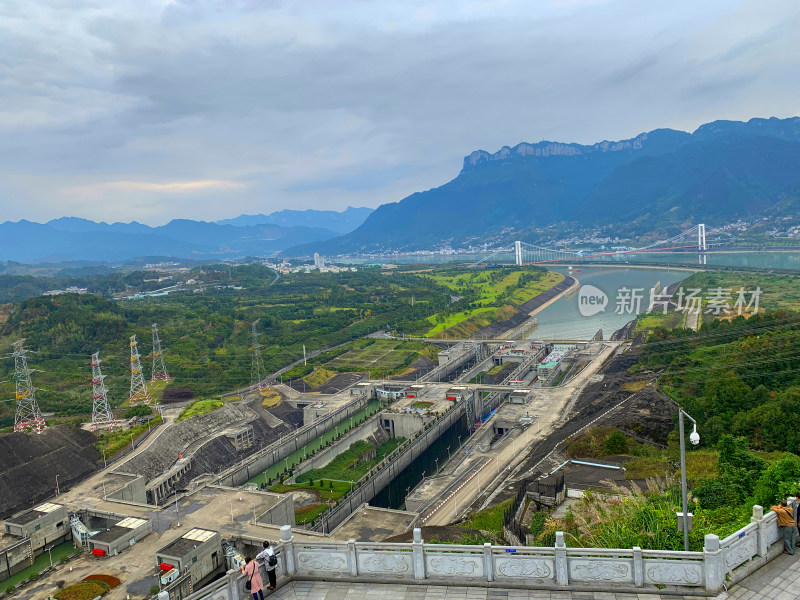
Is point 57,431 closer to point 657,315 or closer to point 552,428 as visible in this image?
point 552,428

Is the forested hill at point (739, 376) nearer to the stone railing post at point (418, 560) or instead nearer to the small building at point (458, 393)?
the small building at point (458, 393)

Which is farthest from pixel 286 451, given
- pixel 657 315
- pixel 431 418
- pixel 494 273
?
pixel 494 273

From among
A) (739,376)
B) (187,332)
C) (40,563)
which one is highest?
(187,332)

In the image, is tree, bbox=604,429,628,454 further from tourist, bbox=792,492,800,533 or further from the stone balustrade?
the stone balustrade

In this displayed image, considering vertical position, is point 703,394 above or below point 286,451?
above

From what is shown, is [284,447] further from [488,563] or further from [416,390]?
[488,563]

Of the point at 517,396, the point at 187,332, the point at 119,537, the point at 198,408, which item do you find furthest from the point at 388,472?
the point at 187,332

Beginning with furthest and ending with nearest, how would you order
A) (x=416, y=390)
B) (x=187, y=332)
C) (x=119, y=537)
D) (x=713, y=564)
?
(x=187, y=332) → (x=416, y=390) → (x=119, y=537) → (x=713, y=564)

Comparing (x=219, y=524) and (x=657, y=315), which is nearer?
(x=219, y=524)
